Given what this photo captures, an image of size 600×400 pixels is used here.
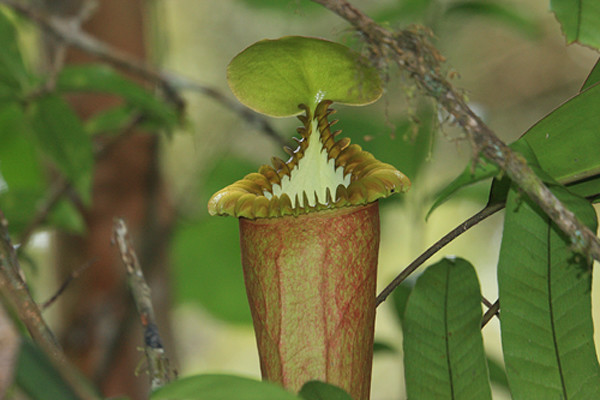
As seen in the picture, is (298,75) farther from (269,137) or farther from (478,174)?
(269,137)

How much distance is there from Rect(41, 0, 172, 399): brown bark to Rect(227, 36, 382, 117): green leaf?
765 millimetres

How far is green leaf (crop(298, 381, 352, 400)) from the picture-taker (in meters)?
0.34

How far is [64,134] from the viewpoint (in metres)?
0.79

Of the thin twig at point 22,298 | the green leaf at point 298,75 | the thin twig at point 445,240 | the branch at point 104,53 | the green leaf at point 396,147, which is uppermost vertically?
the branch at point 104,53

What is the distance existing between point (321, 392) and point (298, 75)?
203mm

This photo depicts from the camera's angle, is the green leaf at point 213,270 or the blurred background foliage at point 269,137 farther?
the green leaf at point 213,270

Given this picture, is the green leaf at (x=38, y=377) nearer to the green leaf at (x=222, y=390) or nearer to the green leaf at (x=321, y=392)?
the green leaf at (x=222, y=390)

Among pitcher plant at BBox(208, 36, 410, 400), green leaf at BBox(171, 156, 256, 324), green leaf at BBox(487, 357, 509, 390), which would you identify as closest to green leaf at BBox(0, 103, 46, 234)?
green leaf at BBox(171, 156, 256, 324)

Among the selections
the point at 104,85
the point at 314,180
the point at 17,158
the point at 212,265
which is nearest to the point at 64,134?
the point at 104,85

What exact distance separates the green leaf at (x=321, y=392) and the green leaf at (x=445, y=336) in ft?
0.30

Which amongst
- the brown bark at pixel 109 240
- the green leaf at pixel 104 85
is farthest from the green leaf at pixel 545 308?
the brown bark at pixel 109 240

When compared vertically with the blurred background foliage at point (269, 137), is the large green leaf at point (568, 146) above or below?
below

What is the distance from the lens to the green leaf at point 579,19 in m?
0.43

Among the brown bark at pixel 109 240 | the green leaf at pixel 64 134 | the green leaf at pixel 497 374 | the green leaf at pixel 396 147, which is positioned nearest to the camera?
the green leaf at pixel 497 374
